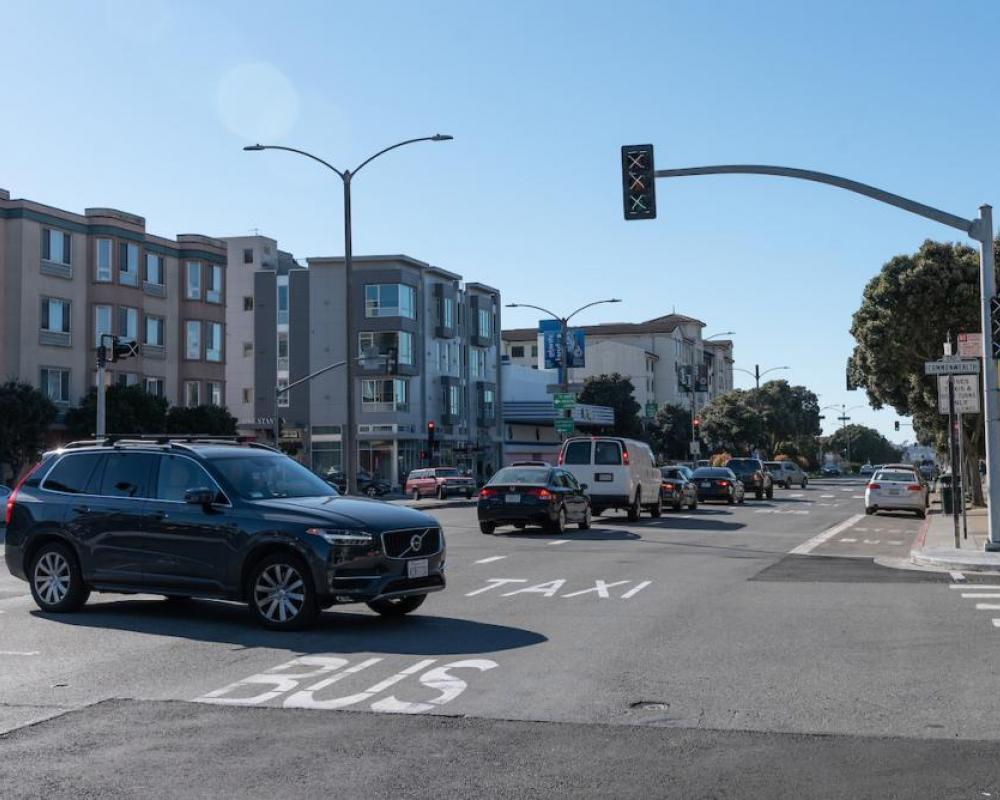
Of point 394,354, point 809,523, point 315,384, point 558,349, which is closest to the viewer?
point 809,523

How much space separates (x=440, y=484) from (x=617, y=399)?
48.8m

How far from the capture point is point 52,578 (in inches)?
500

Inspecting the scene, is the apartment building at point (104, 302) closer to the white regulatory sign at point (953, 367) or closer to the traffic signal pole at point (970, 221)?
the traffic signal pole at point (970, 221)

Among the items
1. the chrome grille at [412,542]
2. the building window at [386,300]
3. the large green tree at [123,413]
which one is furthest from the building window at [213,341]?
the chrome grille at [412,542]

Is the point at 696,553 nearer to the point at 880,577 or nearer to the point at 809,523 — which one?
the point at 880,577

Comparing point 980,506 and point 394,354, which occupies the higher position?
point 394,354

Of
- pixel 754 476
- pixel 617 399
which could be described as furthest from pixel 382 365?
pixel 617 399

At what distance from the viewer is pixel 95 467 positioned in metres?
12.7

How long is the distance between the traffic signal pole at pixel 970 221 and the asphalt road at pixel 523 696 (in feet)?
15.5

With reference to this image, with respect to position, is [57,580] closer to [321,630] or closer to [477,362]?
[321,630]

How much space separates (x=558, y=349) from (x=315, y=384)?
18454 millimetres

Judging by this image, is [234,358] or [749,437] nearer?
[234,358]

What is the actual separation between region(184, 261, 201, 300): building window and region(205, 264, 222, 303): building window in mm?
590

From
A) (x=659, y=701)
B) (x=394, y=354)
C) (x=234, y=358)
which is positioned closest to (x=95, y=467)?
(x=659, y=701)
